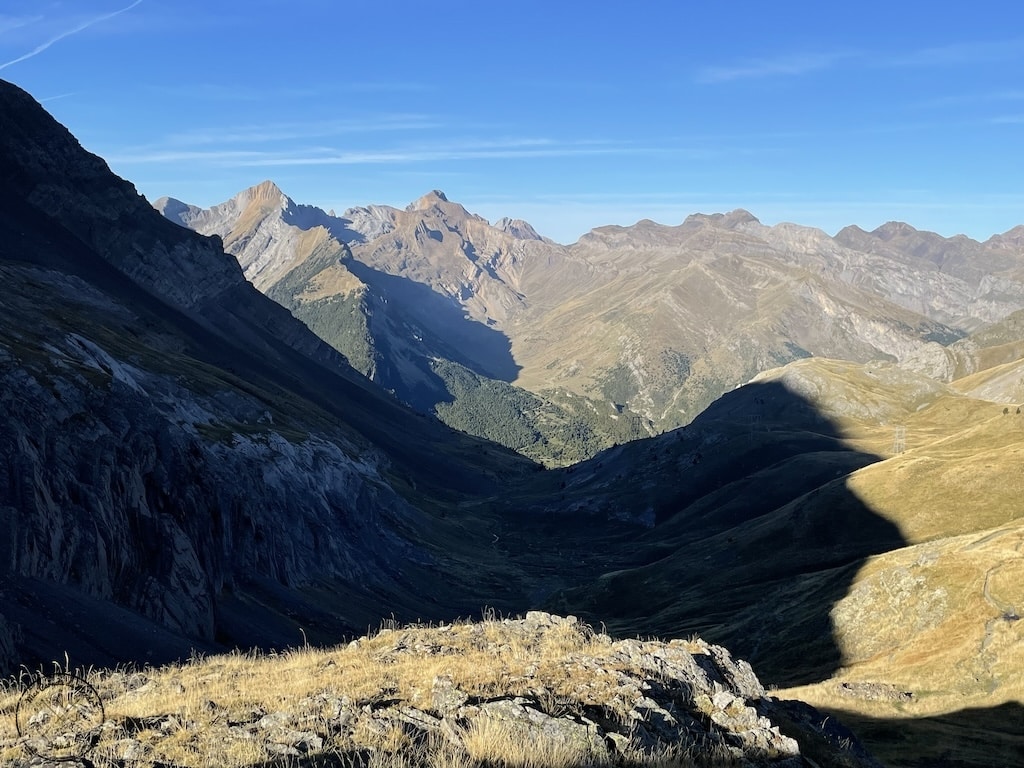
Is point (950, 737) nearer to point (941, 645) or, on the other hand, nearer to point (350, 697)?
point (941, 645)

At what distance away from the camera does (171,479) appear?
228ft

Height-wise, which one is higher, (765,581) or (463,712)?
(463,712)

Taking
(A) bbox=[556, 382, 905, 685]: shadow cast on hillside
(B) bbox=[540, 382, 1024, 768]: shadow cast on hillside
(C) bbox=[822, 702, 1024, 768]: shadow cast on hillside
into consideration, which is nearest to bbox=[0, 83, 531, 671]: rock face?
(A) bbox=[556, 382, 905, 685]: shadow cast on hillside

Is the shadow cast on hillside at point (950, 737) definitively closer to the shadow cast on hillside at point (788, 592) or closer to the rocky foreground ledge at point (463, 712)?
the shadow cast on hillside at point (788, 592)

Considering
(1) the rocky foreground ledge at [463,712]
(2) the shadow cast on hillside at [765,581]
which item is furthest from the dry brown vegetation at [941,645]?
(1) the rocky foreground ledge at [463,712]

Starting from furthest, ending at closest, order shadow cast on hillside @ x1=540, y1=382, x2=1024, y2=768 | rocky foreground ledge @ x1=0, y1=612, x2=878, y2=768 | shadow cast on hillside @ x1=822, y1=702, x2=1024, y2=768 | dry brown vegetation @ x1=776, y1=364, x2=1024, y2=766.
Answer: shadow cast on hillside @ x1=540, y1=382, x2=1024, y2=768
dry brown vegetation @ x1=776, y1=364, x2=1024, y2=766
shadow cast on hillside @ x1=822, y1=702, x2=1024, y2=768
rocky foreground ledge @ x1=0, y1=612, x2=878, y2=768

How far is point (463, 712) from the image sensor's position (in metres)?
15.3

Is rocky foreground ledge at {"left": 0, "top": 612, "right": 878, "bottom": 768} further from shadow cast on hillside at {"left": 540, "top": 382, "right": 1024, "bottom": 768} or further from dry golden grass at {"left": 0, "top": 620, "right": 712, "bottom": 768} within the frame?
shadow cast on hillside at {"left": 540, "top": 382, "right": 1024, "bottom": 768}

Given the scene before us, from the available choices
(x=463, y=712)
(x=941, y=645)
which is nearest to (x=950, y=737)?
(x=941, y=645)

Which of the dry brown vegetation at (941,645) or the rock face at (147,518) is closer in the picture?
the dry brown vegetation at (941,645)

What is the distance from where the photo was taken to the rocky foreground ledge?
13.4m

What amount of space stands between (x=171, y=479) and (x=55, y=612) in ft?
89.1

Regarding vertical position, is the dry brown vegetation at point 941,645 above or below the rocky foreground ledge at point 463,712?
below

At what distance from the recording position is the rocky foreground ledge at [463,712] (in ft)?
43.8
